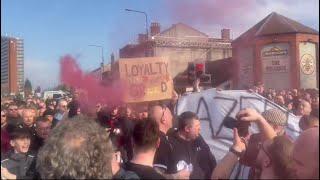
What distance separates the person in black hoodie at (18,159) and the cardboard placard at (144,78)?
67.7 inches

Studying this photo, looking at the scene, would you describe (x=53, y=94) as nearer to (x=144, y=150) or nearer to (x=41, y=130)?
(x=41, y=130)

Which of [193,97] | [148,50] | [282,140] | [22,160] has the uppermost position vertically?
[148,50]

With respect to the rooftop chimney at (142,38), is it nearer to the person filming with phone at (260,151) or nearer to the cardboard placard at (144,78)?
the cardboard placard at (144,78)

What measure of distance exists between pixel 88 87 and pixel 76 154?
3663 mm

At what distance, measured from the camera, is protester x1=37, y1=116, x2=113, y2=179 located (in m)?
2.51

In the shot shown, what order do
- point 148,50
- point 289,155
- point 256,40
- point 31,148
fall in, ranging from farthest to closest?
point 256,40 < point 148,50 < point 31,148 < point 289,155

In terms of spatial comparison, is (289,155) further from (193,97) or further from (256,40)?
(256,40)

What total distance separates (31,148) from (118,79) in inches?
69.5

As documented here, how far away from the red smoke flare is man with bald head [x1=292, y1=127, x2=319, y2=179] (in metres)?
3.68

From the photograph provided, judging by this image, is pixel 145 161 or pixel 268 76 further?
pixel 268 76

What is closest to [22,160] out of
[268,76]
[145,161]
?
[145,161]

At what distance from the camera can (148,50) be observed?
7.90m

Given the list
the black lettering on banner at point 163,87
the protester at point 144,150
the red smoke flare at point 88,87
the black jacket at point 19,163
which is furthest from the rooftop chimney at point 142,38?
the protester at point 144,150

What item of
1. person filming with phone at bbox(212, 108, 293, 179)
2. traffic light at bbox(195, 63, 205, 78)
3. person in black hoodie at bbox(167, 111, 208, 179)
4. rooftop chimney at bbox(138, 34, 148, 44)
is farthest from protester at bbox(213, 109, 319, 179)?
rooftop chimney at bbox(138, 34, 148, 44)
